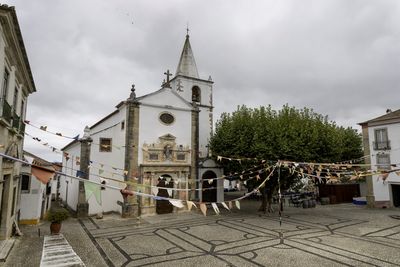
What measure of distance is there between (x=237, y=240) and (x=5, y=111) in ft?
36.1

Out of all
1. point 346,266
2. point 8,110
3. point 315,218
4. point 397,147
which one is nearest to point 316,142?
point 315,218

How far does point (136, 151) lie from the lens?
2016 cm

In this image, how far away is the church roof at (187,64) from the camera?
86.6 ft

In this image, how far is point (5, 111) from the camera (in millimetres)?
9609

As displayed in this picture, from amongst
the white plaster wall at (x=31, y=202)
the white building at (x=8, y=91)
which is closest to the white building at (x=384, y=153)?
the white building at (x=8, y=91)

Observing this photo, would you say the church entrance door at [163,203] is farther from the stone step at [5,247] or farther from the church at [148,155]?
the stone step at [5,247]

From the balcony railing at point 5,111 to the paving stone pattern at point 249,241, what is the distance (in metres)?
6.34

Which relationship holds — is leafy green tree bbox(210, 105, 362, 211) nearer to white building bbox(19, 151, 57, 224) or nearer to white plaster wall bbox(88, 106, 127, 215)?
white plaster wall bbox(88, 106, 127, 215)

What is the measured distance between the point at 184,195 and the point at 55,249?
10969mm

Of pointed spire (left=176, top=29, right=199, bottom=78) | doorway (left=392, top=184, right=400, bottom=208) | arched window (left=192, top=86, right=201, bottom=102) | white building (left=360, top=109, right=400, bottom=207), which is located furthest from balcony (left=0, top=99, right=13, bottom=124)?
doorway (left=392, top=184, right=400, bottom=208)

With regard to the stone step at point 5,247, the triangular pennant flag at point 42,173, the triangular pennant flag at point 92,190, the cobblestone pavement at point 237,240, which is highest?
the triangular pennant flag at point 42,173

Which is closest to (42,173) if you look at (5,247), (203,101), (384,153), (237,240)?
(5,247)

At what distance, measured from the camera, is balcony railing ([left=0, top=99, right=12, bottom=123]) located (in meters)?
9.14

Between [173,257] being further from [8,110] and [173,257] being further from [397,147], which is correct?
[397,147]
